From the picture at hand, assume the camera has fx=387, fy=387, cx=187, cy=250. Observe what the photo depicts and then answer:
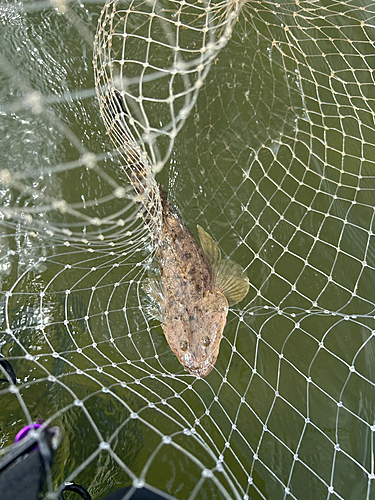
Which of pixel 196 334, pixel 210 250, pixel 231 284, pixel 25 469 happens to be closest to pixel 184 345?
pixel 196 334

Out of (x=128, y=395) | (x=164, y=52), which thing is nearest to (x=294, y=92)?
(x=164, y=52)

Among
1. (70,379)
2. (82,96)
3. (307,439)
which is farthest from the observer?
(82,96)

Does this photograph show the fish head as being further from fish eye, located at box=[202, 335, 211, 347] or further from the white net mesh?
the white net mesh

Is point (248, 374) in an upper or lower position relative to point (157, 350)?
lower

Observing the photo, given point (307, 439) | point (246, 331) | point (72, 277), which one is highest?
point (72, 277)

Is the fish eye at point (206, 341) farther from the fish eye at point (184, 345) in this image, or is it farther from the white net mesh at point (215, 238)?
the white net mesh at point (215, 238)

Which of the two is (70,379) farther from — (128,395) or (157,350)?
(157,350)

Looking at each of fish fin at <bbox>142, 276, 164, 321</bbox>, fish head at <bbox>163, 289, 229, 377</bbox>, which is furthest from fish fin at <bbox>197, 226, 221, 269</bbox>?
fish fin at <bbox>142, 276, 164, 321</bbox>
